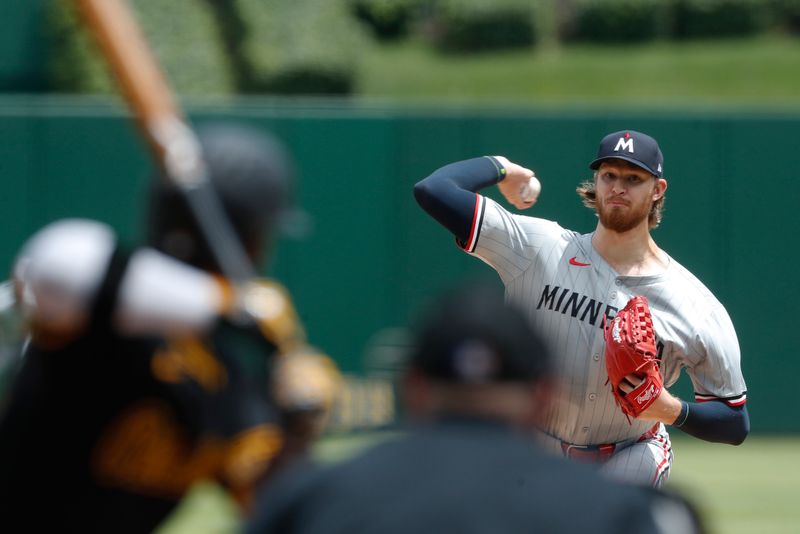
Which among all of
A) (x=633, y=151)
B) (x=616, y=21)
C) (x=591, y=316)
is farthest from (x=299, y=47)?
(x=591, y=316)

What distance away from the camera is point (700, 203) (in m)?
14.2

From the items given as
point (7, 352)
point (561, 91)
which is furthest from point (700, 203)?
point (561, 91)

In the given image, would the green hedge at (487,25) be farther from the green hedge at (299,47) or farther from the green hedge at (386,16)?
the green hedge at (299,47)

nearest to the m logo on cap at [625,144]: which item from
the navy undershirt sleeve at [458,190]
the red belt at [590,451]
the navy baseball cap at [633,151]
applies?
the navy baseball cap at [633,151]

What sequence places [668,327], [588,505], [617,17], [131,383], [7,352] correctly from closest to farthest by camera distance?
[588,505], [131,383], [7,352], [668,327], [617,17]

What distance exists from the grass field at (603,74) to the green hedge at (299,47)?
1.84m

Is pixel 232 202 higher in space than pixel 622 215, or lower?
lower

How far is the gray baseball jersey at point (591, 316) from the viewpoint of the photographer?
6551 mm

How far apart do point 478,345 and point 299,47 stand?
70.7 ft

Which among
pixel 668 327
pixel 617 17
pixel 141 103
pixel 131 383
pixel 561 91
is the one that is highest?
pixel 617 17

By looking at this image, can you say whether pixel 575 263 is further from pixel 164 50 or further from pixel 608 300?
pixel 164 50

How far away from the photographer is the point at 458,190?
6691mm

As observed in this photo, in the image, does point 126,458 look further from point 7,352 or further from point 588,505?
point 7,352

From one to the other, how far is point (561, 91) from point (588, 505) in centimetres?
2605
